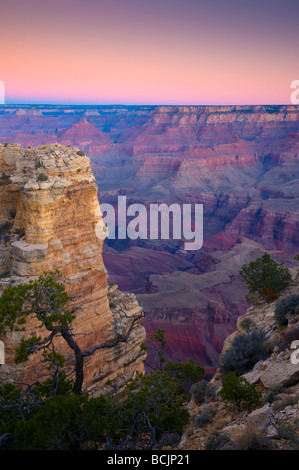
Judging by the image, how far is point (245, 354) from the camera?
13.6 metres

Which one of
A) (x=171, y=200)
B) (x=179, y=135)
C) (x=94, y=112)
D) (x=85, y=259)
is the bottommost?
(x=171, y=200)

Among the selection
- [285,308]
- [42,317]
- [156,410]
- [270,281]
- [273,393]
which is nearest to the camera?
[156,410]

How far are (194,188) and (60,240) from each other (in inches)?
3351

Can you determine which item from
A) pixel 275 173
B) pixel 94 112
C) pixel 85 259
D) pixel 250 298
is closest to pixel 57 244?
pixel 85 259

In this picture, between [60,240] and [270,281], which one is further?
[270,281]

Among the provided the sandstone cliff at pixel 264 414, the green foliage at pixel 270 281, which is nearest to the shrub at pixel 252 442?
the sandstone cliff at pixel 264 414

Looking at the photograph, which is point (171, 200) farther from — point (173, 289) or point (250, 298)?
point (250, 298)

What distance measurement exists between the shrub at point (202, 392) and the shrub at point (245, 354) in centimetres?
134

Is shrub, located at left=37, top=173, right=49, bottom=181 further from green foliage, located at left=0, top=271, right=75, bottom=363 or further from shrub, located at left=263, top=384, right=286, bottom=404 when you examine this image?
shrub, located at left=263, top=384, right=286, bottom=404

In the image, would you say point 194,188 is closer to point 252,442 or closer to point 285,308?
point 285,308

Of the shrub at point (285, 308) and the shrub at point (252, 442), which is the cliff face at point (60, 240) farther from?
the shrub at point (252, 442)

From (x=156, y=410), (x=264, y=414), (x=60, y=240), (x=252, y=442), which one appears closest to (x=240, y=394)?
(x=264, y=414)

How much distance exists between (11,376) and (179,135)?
5252 inches

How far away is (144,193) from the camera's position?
314 feet
